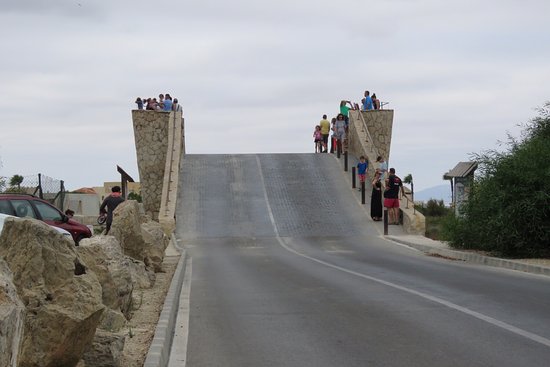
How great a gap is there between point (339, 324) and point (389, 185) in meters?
19.6

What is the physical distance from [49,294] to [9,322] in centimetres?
253

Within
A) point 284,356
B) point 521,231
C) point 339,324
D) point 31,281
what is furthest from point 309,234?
point 31,281

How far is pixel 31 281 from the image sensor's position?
22.2ft

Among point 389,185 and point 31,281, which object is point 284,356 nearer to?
point 31,281

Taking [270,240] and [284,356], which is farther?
[270,240]

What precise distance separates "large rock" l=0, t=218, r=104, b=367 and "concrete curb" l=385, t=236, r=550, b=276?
39.4 ft

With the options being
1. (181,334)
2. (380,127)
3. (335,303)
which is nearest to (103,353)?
(181,334)

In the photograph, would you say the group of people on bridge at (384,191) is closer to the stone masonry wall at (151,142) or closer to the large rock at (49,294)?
the stone masonry wall at (151,142)

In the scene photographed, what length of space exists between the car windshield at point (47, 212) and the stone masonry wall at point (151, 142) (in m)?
20.1

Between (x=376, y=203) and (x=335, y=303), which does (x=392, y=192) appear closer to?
(x=376, y=203)

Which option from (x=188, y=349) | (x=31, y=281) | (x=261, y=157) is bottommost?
(x=188, y=349)

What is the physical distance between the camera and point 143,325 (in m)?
10.5

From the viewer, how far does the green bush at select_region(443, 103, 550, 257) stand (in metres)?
20.1

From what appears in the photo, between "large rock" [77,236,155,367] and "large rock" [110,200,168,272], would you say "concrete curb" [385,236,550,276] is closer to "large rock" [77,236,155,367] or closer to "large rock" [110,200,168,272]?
"large rock" [110,200,168,272]
